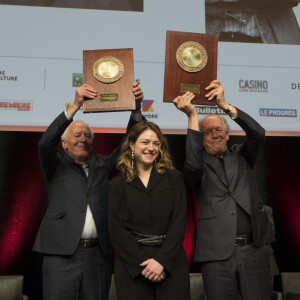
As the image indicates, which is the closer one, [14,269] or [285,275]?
[285,275]

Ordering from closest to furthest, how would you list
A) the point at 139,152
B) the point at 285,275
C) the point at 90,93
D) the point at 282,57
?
the point at 139,152, the point at 90,93, the point at 285,275, the point at 282,57

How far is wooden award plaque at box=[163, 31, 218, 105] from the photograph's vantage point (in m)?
2.44

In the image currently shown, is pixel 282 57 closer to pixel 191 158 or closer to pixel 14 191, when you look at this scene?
pixel 191 158

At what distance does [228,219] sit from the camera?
7.53 feet

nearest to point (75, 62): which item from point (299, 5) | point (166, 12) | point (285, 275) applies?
point (166, 12)

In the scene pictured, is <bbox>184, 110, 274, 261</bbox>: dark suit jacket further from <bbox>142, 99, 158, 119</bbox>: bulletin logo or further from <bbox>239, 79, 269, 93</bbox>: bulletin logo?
<bbox>239, 79, 269, 93</bbox>: bulletin logo

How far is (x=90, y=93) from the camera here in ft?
7.90

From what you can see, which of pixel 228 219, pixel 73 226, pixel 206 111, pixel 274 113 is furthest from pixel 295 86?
pixel 73 226

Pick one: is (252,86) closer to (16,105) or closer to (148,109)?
(148,109)

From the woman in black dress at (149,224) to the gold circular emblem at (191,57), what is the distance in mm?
462

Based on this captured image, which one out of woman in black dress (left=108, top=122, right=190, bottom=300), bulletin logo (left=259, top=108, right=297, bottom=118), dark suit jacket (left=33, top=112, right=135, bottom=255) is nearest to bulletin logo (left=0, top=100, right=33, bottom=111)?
dark suit jacket (left=33, top=112, right=135, bottom=255)

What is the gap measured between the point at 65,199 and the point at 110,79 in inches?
29.9

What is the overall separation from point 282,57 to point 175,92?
153cm

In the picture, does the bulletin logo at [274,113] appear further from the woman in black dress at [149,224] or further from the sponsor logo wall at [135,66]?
the woman in black dress at [149,224]
